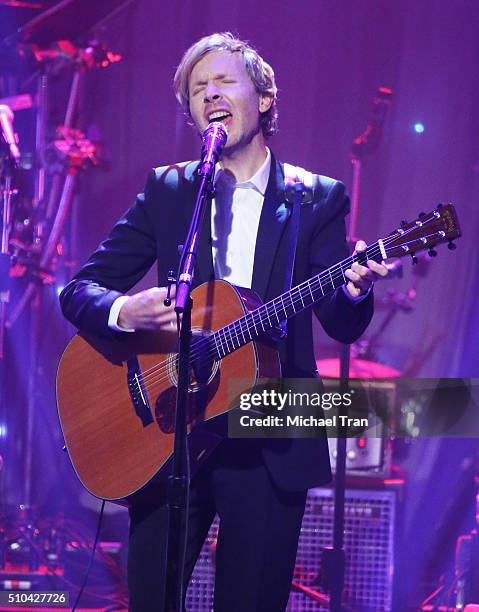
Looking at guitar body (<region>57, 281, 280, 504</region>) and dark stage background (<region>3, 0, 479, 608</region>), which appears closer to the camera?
guitar body (<region>57, 281, 280, 504</region>)

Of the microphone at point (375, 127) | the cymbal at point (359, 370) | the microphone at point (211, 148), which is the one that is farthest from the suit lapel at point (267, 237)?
the microphone at point (375, 127)

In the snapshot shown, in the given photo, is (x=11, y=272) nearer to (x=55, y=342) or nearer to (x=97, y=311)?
(x=55, y=342)

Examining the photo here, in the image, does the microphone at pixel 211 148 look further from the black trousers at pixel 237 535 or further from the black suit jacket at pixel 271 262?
the black trousers at pixel 237 535

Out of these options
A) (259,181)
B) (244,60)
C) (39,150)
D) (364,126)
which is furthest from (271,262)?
(39,150)

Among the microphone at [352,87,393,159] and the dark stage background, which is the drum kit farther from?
the microphone at [352,87,393,159]

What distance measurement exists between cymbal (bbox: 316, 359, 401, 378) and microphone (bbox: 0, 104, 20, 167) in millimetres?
1879

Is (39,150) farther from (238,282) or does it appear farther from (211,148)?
(211,148)

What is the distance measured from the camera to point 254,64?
9.25ft

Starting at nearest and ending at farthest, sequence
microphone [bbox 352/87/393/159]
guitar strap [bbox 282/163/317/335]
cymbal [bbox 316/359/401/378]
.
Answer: guitar strap [bbox 282/163/317/335]
cymbal [bbox 316/359/401/378]
microphone [bbox 352/87/393/159]

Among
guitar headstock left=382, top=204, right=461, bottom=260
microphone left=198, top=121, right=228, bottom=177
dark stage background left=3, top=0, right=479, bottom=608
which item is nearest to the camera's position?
microphone left=198, top=121, right=228, bottom=177

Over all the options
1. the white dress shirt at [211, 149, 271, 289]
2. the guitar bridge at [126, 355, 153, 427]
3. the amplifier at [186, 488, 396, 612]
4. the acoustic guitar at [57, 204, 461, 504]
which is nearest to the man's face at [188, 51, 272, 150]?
the white dress shirt at [211, 149, 271, 289]

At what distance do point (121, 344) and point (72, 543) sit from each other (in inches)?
89.1

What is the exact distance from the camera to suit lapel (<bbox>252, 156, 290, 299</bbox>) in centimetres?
258

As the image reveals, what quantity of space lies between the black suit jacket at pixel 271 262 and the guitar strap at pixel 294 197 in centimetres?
2
